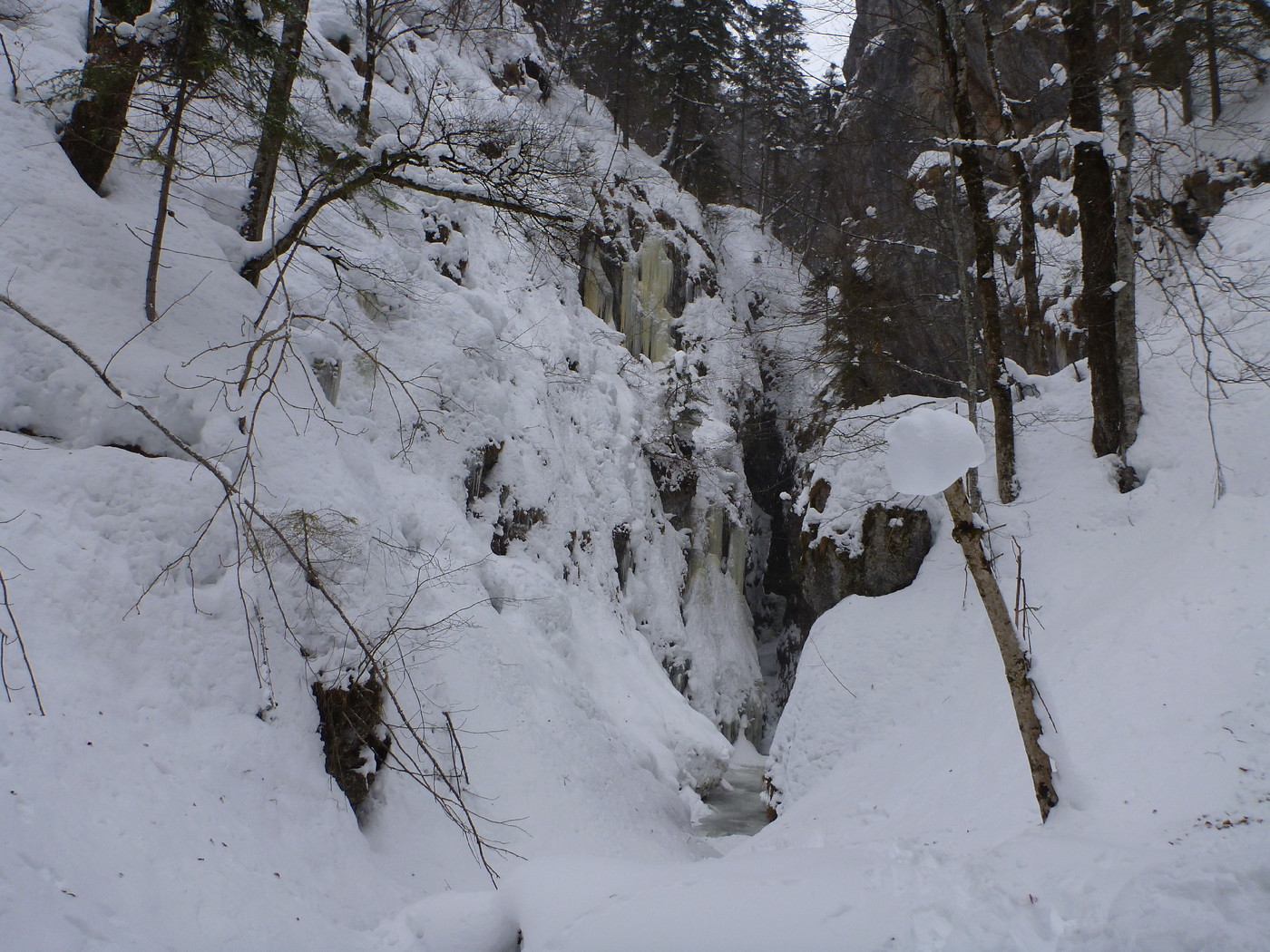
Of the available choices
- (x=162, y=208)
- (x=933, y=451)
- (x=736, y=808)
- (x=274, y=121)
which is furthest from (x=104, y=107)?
(x=736, y=808)

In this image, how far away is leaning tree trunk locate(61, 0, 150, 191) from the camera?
187 inches

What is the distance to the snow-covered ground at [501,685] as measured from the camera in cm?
266

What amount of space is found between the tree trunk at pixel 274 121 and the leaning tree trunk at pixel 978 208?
5832 millimetres

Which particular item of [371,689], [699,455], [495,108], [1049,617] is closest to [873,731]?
[1049,617]

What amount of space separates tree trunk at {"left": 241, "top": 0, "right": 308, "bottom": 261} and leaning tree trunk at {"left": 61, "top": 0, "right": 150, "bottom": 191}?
0.84m

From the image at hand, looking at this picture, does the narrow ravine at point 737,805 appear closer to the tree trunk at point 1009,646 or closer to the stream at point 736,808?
the stream at point 736,808

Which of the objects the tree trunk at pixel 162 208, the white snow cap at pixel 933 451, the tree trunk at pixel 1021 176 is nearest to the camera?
the white snow cap at pixel 933 451

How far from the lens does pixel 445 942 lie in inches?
125

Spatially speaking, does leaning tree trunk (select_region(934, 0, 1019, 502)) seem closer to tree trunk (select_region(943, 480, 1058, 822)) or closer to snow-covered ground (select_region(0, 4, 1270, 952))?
snow-covered ground (select_region(0, 4, 1270, 952))

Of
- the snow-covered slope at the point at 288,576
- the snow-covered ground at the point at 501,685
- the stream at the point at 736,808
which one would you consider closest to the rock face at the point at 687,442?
the snow-covered slope at the point at 288,576

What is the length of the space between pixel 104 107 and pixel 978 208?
25.3 ft

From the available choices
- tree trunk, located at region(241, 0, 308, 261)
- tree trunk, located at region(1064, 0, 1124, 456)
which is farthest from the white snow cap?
tree trunk, located at region(1064, 0, 1124, 456)

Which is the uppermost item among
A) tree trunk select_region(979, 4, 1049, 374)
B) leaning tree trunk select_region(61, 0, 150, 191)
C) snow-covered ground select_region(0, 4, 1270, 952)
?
tree trunk select_region(979, 4, 1049, 374)

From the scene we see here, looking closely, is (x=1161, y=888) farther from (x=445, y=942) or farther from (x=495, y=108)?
(x=495, y=108)
